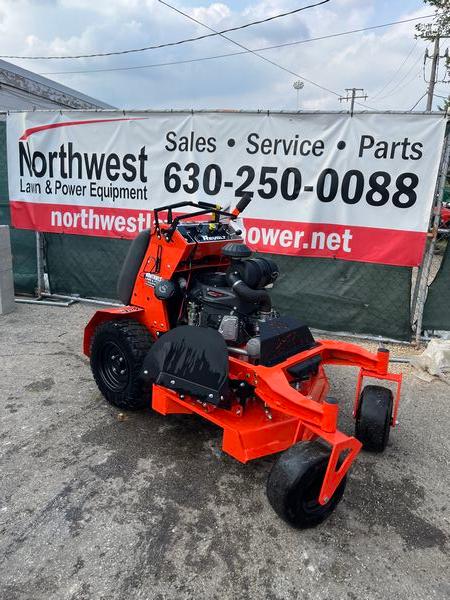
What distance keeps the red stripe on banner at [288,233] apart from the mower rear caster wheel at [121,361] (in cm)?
254

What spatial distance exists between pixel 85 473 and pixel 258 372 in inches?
51.8

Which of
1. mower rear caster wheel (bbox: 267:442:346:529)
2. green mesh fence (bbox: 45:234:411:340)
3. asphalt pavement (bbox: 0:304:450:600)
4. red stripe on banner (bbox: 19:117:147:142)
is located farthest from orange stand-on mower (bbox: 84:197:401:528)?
red stripe on banner (bbox: 19:117:147:142)

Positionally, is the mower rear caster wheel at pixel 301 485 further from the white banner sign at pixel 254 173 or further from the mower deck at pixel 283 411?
the white banner sign at pixel 254 173

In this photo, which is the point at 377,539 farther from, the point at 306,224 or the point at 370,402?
the point at 306,224

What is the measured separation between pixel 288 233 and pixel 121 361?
283 centimetres

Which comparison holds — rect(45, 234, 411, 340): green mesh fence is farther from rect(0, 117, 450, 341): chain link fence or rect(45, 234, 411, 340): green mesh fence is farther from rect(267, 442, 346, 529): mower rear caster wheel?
rect(267, 442, 346, 529): mower rear caster wheel

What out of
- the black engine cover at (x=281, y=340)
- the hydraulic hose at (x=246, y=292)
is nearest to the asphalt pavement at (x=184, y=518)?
the black engine cover at (x=281, y=340)

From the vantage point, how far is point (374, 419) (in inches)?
123

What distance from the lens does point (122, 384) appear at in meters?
3.65

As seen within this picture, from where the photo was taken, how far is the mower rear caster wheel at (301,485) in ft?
7.64

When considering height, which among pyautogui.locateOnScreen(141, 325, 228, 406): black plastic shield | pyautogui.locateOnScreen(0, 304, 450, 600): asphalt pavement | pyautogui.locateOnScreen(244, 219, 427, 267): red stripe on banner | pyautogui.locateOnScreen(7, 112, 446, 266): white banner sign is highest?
pyautogui.locateOnScreen(7, 112, 446, 266): white banner sign

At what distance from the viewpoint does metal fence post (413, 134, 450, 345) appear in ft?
16.2

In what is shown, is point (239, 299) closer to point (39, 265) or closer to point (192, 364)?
point (192, 364)

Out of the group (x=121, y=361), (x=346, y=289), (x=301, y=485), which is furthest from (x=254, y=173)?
(x=301, y=485)
